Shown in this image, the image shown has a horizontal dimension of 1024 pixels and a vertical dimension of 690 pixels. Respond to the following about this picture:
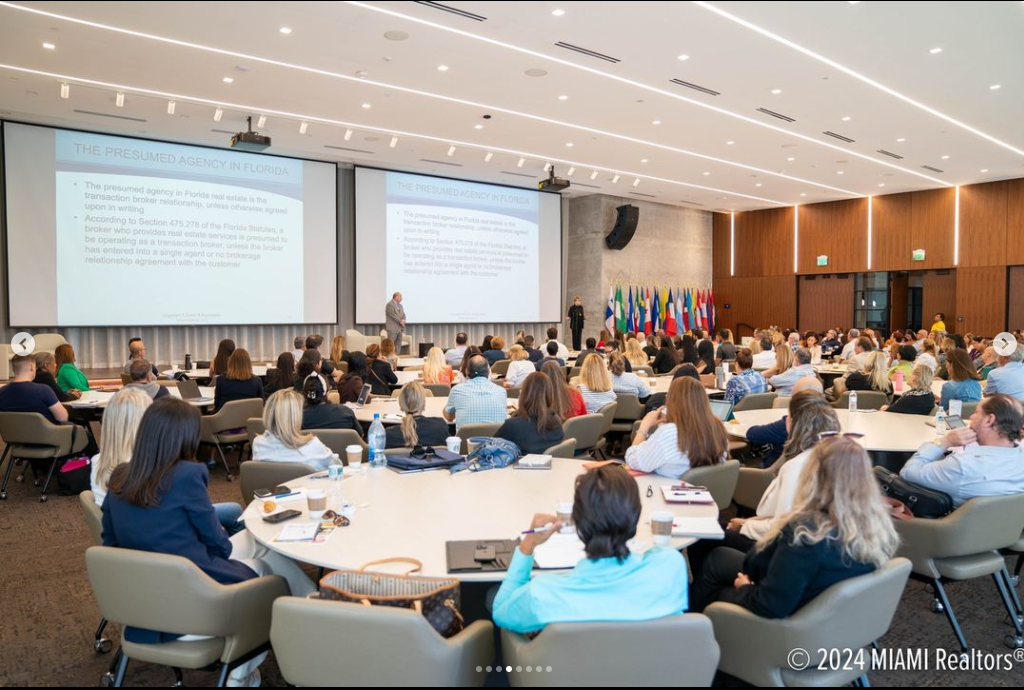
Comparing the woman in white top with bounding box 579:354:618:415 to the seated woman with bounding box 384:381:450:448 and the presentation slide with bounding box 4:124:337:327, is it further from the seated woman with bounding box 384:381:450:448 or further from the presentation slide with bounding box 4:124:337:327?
the presentation slide with bounding box 4:124:337:327

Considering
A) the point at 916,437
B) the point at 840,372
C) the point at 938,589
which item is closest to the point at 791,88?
the point at 840,372

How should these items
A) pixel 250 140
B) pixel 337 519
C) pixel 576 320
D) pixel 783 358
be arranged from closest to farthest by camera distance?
pixel 337 519 → pixel 783 358 → pixel 250 140 → pixel 576 320

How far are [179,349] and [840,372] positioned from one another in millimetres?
11794

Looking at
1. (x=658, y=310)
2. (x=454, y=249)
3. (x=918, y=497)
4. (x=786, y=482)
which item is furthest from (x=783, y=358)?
(x=658, y=310)

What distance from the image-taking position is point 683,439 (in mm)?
3820

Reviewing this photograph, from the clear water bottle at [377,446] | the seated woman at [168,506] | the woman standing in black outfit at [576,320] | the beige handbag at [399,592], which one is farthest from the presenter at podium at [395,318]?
the beige handbag at [399,592]

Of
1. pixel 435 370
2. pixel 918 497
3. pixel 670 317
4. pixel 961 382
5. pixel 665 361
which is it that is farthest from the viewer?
pixel 670 317

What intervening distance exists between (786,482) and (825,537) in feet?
3.06

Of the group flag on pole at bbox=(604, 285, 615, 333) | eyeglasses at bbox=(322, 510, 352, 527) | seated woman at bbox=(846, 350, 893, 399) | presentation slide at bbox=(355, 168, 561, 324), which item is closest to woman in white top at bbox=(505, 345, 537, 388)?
seated woman at bbox=(846, 350, 893, 399)

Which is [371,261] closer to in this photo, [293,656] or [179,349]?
[179,349]

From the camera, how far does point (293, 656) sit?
1992 mm

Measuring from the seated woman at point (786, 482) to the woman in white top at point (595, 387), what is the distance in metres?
2.85

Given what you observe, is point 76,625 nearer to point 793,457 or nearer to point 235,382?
point 235,382

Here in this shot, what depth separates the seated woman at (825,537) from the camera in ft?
7.43
